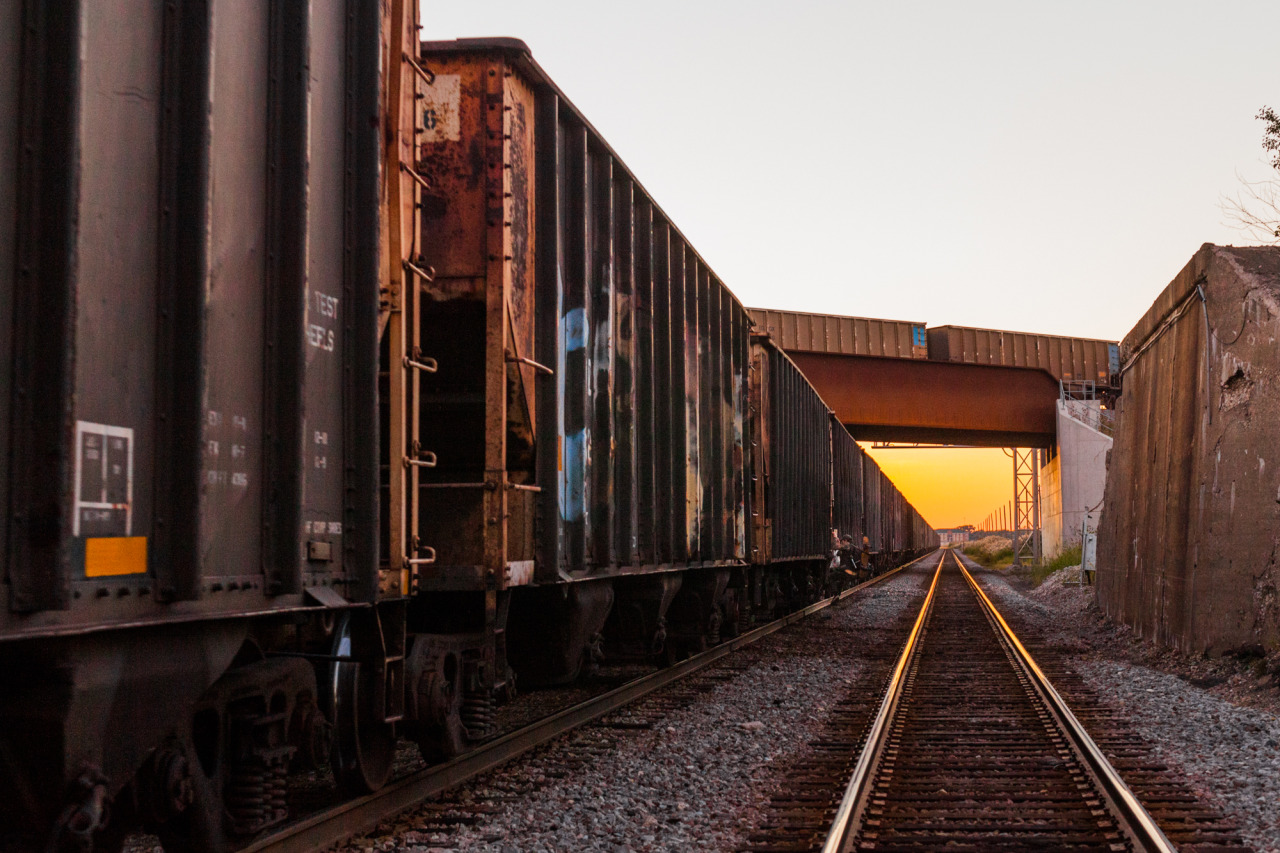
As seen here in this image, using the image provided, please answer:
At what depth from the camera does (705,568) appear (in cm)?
1218

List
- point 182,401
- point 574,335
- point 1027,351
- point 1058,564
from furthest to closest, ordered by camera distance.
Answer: point 1027,351, point 1058,564, point 574,335, point 182,401

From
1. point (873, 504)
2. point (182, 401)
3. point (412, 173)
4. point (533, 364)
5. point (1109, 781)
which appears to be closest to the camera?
point (182, 401)

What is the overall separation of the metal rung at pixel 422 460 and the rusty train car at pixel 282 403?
2cm

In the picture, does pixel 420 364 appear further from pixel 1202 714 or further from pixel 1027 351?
pixel 1027 351

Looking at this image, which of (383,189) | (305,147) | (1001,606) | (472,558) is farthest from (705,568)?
(1001,606)

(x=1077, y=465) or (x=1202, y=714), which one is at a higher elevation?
(x=1077, y=465)

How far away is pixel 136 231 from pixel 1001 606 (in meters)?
24.1

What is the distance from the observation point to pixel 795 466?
60.7 feet

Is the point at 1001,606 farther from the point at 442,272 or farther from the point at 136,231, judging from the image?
→ the point at 136,231

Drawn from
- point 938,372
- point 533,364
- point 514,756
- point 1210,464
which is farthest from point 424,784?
point 938,372

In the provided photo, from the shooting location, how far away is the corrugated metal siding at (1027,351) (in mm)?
36750

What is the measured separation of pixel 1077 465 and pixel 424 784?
3301 centimetres

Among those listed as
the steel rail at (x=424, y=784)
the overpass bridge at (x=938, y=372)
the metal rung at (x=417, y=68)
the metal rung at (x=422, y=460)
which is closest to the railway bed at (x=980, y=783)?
the steel rail at (x=424, y=784)

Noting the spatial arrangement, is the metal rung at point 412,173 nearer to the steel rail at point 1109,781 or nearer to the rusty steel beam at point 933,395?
the steel rail at point 1109,781
